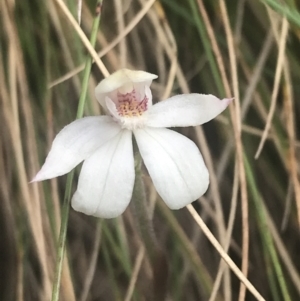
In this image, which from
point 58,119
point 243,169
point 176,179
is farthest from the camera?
point 58,119

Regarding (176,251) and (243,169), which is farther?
(176,251)

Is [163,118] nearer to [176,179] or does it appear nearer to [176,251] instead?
[176,179]

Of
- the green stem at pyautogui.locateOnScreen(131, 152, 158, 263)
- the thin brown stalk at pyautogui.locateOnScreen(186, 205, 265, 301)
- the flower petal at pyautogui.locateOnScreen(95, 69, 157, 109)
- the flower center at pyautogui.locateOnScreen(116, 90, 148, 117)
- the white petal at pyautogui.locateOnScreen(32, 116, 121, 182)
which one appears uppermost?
the flower petal at pyautogui.locateOnScreen(95, 69, 157, 109)

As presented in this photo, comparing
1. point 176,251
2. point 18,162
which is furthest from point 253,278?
point 18,162

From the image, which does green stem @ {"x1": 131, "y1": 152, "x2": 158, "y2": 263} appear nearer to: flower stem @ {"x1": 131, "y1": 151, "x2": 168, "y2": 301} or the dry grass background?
flower stem @ {"x1": 131, "y1": 151, "x2": 168, "y2": 301}

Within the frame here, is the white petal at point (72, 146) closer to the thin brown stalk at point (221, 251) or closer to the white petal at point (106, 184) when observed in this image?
the white petal at point (106, 184)

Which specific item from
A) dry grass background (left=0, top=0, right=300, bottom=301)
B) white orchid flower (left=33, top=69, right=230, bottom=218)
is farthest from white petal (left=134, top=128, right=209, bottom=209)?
dry grass background (left=0, top=0, right=300, bottom=301)

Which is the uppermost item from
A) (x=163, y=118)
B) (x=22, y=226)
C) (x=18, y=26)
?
(x=18, y=26)
